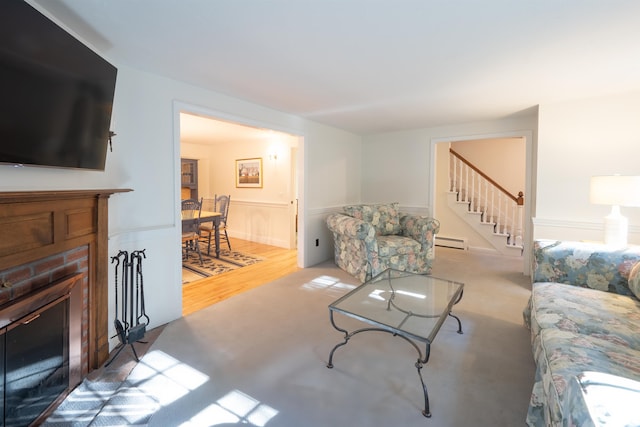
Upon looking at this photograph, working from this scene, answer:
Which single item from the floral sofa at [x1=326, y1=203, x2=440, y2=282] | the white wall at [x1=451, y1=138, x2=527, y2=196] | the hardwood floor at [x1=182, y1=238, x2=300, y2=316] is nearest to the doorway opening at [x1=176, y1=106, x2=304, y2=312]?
the hardwood floor at [x1=182, y1=238, x2=300, y2=316]

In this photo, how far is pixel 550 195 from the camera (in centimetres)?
333

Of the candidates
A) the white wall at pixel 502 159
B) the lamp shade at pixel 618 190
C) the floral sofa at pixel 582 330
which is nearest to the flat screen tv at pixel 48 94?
the floral sofa at pixel 582 330

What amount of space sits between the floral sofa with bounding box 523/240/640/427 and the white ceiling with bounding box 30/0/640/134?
1.44 metres

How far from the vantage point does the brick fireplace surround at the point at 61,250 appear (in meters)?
1.33

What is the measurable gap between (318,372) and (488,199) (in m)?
4.82

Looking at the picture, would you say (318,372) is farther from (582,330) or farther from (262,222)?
(262,222)

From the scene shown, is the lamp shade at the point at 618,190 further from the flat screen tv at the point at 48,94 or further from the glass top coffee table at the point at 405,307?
the flat screen tv at the point at 48,94

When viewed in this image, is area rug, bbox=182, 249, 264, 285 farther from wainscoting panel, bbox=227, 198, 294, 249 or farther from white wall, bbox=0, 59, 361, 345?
white wall, bbox=0, 59, 361, 345

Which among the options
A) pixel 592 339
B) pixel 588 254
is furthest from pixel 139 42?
pixel 588 254

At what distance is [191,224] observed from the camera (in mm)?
4492

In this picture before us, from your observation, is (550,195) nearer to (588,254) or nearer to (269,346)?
(588,254)

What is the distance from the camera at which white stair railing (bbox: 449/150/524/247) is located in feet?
17.0

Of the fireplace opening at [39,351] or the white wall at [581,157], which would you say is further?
the white wall at [581,157]

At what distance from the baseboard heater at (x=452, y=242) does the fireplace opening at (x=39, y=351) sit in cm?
548
